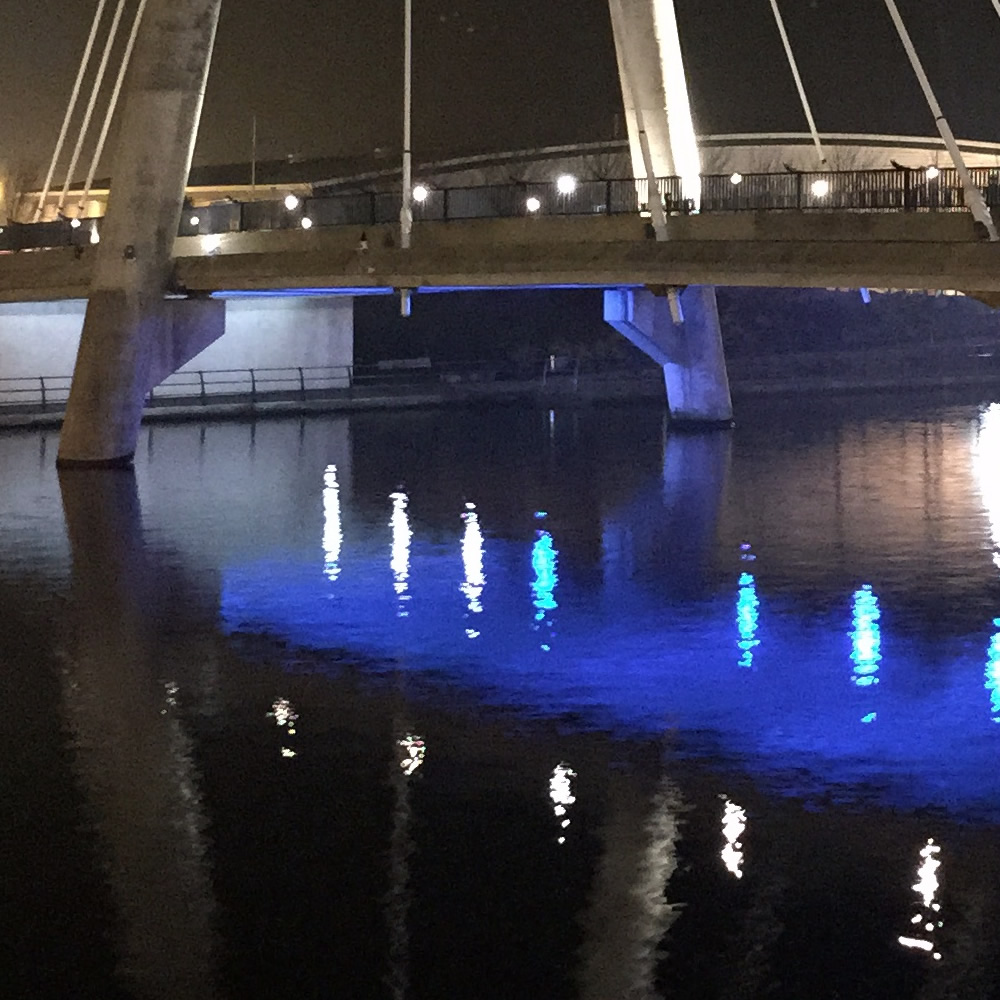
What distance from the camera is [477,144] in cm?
6438

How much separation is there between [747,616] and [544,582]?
357 cm

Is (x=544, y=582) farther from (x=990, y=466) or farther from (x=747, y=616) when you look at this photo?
(x=990, y=466)

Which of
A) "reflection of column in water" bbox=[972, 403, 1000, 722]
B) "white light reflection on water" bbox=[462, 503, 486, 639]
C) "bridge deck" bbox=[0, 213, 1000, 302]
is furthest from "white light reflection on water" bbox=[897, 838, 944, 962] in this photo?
"bridge deck" bbox=[0, 213, 1000, 302]

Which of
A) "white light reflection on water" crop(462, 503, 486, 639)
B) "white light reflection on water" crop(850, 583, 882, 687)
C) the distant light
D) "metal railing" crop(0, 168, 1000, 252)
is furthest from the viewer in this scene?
the distant light

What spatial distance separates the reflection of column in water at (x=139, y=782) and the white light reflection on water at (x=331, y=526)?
8.50ft

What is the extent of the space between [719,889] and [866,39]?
196ft

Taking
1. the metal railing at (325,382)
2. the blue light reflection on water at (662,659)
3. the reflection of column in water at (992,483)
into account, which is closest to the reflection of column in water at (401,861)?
the blue light reflection on water at (662,659)

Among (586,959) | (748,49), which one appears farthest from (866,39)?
(586,959)

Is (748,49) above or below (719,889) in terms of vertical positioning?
above

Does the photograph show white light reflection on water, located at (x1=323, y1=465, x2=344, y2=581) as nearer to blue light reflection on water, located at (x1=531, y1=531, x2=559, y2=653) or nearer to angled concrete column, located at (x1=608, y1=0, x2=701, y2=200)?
blue light reflection on water, located at (x1=531, y1=531, x2=559, y2=653)

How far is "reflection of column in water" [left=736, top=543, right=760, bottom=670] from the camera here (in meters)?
20.1

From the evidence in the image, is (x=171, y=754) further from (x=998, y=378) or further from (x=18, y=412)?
(x=998, y=378)

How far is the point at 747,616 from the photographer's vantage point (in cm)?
2227

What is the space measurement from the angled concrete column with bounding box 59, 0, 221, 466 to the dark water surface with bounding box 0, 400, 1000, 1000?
4938 millimetres
